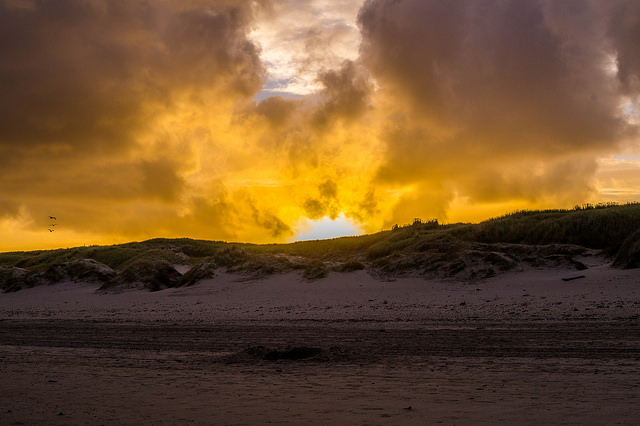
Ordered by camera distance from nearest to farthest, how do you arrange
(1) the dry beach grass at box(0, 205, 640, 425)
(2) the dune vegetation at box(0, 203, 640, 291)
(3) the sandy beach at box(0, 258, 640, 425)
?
(3) the sandy beach at box(0, 258, 640, 425)
(1) the dry beach grass at box(0, 205, 640, 425)
(2) the dune vegetation at box(0, 203, 640, 291)

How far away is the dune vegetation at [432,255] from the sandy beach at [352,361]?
281 centimetres

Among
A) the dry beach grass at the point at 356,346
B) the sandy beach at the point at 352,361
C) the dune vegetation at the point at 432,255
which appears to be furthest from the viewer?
the dune vegetation at the point at 432,255

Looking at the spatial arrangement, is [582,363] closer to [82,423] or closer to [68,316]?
[82,423]

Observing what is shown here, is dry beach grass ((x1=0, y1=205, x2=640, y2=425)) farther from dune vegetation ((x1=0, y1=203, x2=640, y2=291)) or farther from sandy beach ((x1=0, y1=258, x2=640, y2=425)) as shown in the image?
dune vegetation ((x1=0, y1=203, x2=640, y2=291))

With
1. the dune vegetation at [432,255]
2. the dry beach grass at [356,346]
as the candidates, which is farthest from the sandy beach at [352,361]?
the dune vegetation at [432,255]

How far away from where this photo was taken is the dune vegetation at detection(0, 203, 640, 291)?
23578mm

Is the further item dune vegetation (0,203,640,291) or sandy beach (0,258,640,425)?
dune vegetation (0,203,640,291)

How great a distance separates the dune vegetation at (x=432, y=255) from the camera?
23.6 m

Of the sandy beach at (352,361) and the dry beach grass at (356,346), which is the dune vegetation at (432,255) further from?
the sandy beach at (352,361)

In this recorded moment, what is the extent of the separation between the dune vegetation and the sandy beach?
281cm

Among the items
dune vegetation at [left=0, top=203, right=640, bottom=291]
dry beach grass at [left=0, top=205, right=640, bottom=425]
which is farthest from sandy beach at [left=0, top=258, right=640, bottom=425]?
dune vegetation at [left=0, top=203, right=640, bottom=291]

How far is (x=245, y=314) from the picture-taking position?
18.7 metres

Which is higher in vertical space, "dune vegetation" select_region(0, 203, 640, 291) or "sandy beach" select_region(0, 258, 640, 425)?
"dune vegetation" select_region(0, 203, 640, 291)

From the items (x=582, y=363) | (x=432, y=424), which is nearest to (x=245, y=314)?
(x=582, y=363)
